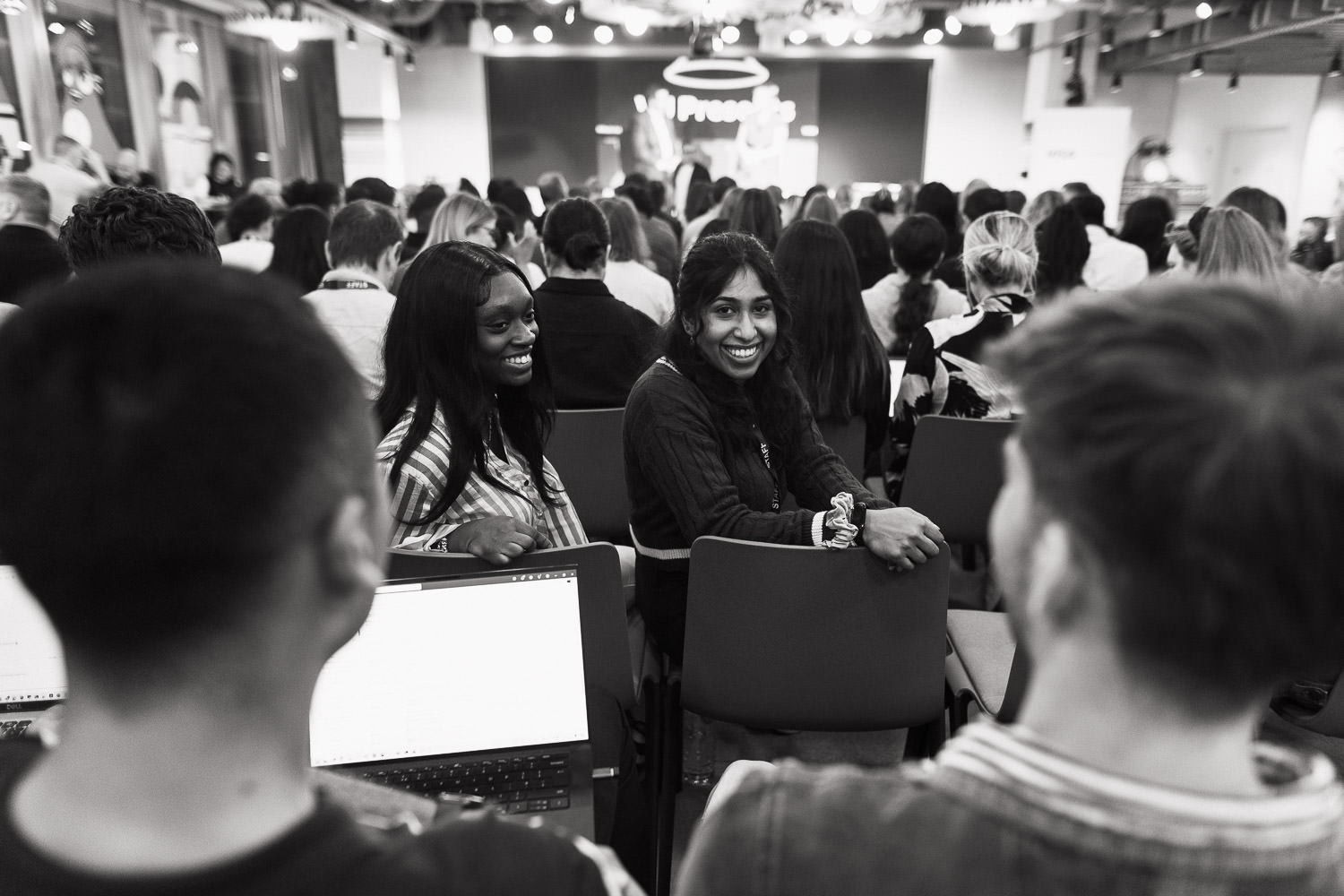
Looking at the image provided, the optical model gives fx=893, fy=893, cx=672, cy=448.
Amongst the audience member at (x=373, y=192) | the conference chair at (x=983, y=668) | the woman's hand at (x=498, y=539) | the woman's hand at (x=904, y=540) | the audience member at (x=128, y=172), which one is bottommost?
the conference chair at (x=983, y=668)

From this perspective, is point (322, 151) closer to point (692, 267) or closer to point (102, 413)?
point (692, 267)

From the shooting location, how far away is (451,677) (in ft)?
3.71

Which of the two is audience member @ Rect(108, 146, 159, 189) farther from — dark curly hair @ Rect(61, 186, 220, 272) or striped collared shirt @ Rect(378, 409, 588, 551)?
striped collared shirt @ Rect(378, 409, 588, 551)

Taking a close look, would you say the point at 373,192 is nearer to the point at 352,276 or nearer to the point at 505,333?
the point at 352,276

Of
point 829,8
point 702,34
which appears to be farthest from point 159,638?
point 702,34

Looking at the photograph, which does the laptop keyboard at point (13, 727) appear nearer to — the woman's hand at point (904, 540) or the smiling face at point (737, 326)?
the woman's hand at point (904, 540)

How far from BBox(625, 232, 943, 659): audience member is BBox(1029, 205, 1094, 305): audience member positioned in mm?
1861

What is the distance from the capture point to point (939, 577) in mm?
1560

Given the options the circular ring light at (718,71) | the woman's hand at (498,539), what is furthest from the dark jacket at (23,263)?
the circular ring light at (718,71)

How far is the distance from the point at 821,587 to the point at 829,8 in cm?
754

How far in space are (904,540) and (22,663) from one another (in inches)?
51.5

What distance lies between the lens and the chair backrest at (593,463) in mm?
2627

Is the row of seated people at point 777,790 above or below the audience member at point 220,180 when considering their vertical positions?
below

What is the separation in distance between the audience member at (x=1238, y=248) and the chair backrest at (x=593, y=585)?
2.30m
